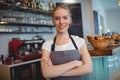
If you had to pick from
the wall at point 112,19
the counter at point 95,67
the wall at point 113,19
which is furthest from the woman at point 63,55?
the wall at point 113,19

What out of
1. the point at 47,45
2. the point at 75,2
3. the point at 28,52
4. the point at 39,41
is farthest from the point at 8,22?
the point at 75,2

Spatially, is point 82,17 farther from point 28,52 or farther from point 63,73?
point 63,73

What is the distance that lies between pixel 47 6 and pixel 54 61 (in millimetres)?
3391

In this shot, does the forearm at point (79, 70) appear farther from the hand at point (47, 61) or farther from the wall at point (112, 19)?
the wall at point (112, 19)

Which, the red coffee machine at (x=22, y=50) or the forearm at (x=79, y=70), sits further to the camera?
the red coffee machine at (x=22, y=50)

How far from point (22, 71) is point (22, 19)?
1.09 metres

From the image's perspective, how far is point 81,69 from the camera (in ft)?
4.40

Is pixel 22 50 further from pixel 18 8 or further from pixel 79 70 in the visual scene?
pixel 79 70

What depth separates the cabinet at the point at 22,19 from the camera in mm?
3307

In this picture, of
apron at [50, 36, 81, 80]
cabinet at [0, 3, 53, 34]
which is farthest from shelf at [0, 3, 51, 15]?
apron at [50, 36, 81, 80]

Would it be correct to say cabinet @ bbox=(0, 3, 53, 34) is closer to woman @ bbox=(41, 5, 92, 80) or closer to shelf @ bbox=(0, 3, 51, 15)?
shelf @ bbox=(0, 3, 51, 15)

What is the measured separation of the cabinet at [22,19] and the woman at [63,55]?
209 centimetres

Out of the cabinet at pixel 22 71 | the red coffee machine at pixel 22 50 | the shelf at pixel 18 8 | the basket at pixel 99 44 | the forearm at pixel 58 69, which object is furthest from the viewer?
the red coffee machine at pixel 22 50

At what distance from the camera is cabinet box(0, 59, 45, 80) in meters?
2.97
